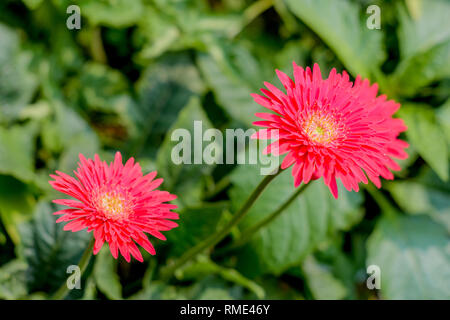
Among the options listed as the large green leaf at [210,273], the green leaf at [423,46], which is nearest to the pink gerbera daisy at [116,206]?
the large green leaf at [210,273]

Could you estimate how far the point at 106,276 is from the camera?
1.01 meters

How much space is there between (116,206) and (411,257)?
3.02 ft

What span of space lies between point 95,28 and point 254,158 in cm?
79

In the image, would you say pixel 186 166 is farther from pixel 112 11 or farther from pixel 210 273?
pixel 112 11

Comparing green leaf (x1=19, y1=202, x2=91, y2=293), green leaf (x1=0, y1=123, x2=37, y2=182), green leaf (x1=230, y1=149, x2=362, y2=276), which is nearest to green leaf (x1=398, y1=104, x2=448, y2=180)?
green leaf (x1=230, y1=149, x2=362, y2=276)

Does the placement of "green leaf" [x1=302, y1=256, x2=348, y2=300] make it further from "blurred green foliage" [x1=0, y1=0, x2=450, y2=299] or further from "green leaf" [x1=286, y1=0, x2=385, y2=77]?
"green leaf" [x1=286, y1=0, x2=385, y2=77]

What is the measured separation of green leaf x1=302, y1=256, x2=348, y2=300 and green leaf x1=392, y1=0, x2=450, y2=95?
22.8 inches

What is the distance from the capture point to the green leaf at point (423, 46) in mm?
1281

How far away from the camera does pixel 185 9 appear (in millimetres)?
1427

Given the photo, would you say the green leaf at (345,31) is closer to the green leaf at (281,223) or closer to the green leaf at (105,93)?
the green leaf at (281,223)

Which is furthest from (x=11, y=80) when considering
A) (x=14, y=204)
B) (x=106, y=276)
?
(x=106, y=276)

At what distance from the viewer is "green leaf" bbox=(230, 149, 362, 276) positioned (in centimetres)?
110
